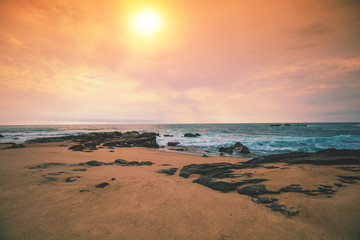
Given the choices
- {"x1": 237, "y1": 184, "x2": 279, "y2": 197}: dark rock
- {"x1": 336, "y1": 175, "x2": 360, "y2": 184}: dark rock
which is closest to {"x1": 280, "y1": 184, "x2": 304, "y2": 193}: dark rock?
{"x1": 237, "y1": 184, "x2": 279, "y2": 197}: dark rock

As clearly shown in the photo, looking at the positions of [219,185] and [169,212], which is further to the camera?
[219,185]

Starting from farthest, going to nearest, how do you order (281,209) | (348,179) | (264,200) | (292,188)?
(348,179) < (292,188) < (264,200) < (281,209)

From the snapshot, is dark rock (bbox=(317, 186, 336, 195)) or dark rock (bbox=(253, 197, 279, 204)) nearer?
dark rock (bbox=(253, 197, 279, 204))

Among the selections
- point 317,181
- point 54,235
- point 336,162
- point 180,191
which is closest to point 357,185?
point 317,181

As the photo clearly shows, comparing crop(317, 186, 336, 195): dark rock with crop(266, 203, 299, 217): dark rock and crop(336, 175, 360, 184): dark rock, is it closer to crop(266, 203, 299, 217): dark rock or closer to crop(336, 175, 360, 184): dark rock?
crop(336, 175, 360, 184): dark rock

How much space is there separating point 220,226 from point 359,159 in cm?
842

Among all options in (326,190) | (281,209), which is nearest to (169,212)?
(281,209)

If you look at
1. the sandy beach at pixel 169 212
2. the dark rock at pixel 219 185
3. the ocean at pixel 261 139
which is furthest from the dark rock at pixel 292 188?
the ocean at pixel 261 139

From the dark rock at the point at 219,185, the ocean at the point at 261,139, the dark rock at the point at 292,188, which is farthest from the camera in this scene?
the ocean at the point at 261,139

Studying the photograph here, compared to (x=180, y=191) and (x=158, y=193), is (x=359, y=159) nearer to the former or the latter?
(x=180, y=191)

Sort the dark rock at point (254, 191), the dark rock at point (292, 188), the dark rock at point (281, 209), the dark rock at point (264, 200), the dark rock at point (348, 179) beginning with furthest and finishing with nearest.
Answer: the dark rock at point (348, 179) < the dark rock at point (254, 191) < the dark rock at point (292, 188) < the dark rock at point (264, 200) < the dark rock at point (281, 209)

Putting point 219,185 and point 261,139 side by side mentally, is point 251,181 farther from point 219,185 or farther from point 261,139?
point 261,139

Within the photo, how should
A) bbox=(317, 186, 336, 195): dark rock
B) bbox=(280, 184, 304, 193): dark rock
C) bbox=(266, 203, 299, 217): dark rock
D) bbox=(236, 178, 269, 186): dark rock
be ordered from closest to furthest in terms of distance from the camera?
bbox=(266, 203, 299, 217): dark rock → bbox=(317, 186, 336, 195): dark rock → bbox=(280, 184, 304, 193): dark rock → bbox=(236, 178, 269, 186): dark rock

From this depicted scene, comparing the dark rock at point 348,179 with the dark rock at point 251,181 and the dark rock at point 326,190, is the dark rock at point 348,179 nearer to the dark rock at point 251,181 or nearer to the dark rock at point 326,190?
the dark rock at point 326,190
